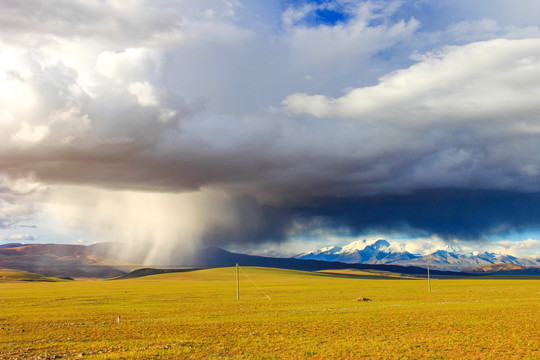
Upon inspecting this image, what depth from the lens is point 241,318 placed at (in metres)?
39.2

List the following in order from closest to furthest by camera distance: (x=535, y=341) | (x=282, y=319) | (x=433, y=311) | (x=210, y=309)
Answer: (x=535, y=341)
(x=282, y=319)
(x=433, y=311)
(x=210, y=309)

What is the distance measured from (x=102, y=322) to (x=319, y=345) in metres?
21.0

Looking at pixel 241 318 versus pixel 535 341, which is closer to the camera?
pixel 535 341

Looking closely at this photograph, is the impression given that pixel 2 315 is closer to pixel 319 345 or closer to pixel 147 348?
pixel 147 348

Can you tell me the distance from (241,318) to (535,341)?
22.3m

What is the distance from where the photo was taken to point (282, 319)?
37594 mm

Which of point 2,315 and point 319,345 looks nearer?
point 319,345

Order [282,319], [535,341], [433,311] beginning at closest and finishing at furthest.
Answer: [535,341]
[282,319]
[433,311]

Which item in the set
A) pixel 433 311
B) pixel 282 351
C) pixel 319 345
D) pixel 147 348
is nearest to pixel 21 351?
pixel 147 348

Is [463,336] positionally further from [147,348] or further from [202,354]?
[147,348]

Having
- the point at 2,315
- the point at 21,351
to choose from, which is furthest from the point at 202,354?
the point at 2,315

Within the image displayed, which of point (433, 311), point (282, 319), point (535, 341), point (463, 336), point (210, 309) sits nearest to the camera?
point (535, 341)

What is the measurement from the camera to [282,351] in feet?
78.0

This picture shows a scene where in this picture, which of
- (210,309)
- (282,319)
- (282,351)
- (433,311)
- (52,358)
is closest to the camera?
(52,358)
